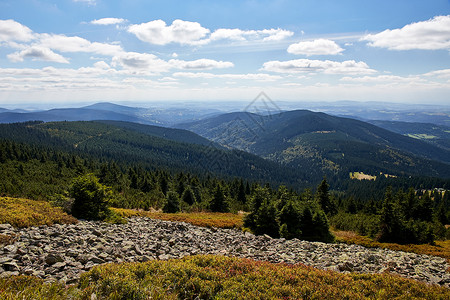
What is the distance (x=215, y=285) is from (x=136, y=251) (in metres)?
6.59

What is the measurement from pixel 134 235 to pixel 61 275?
8.72m

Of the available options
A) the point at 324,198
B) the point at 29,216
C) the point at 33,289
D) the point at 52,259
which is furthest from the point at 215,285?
the point at 324,198

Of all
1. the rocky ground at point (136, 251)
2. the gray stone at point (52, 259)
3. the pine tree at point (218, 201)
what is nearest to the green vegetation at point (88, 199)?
the rocky ground at point (136, 251)

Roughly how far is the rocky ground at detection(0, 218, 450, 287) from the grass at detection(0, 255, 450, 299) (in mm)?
1384

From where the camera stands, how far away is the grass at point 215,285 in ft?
27.0

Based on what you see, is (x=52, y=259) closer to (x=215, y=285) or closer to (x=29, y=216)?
(x=215, y=285)

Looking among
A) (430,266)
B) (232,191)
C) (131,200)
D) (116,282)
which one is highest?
(116,282)

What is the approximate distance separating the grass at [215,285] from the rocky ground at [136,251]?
54.5 inches

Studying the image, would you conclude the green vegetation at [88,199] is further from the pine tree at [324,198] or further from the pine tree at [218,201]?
the pine tree at [324,198]

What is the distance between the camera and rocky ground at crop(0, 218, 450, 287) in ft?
34.4

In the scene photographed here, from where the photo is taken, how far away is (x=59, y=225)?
17.0 metres

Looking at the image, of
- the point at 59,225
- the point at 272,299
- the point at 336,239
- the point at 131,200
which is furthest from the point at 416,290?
the point at 131,200

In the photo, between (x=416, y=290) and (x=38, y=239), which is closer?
(x=416, y=290)

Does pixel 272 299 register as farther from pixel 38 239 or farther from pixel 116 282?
pixel 38 239
